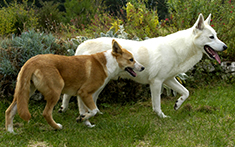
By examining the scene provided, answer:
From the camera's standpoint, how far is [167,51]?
4902 millimetres

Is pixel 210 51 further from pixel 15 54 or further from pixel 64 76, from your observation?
pixel 15 54

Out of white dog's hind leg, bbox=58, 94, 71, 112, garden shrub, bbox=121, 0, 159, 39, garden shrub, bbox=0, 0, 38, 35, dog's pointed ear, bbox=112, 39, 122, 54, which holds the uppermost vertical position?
dog's pointed ear, bbox=112, 39, 122, 54

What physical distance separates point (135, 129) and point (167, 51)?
1.70m

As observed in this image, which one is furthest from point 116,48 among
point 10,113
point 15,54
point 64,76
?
point 15,54

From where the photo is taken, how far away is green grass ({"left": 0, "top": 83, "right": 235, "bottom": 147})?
3807 mm

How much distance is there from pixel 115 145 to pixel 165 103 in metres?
2.87

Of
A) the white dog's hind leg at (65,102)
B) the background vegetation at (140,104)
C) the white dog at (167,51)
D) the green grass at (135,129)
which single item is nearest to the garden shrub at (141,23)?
the background vegetation at (140,104)

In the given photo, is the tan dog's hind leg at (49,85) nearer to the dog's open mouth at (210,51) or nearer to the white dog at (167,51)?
the white dog at (167,51)

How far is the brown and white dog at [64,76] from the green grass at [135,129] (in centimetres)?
28

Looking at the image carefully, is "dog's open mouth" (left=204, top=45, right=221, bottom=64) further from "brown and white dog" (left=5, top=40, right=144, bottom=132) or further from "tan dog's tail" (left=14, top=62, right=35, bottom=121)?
"tan dog's tail" (left=14, top=62, right=35, bottom=121)

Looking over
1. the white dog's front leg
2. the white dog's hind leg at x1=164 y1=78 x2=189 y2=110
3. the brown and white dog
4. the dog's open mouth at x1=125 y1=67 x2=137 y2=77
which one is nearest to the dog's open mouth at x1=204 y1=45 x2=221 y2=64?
the white dog's hind leg at x1=164 y1=78 x2=189 y2=110

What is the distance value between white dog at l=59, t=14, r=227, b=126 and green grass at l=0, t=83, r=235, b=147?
1.46 ft

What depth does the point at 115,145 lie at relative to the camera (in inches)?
145

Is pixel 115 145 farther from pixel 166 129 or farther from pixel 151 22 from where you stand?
pixel 151 22
